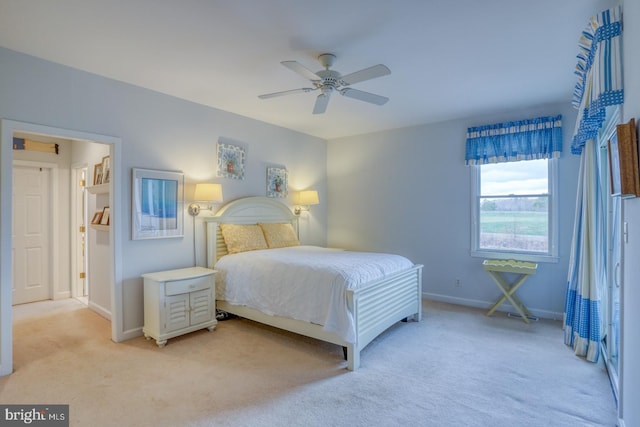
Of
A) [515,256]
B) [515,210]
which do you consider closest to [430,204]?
[515,210]

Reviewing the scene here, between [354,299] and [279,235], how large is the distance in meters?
2.12

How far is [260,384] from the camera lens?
252 centimetres

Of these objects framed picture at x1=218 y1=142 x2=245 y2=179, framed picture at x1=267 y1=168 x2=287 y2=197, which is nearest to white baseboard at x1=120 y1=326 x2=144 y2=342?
framed picture at x1=218 y1=142 x2=245 y2=179

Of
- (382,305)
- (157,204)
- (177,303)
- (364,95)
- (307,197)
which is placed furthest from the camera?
(307,197)

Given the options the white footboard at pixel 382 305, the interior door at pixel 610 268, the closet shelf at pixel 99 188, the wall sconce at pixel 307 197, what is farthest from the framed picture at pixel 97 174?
the interior door at pixel 610 268

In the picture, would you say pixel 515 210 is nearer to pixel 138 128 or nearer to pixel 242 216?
pixel 242 216

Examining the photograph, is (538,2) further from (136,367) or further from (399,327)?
(136,367)

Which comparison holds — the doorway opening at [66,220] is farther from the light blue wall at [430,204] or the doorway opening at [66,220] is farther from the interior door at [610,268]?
the interior door at [610,268]

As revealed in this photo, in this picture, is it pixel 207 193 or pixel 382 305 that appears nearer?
pixel 382 305

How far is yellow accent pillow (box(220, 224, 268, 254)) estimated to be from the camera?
13.6 ft

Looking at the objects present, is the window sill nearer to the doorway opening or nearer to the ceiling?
the ceiling

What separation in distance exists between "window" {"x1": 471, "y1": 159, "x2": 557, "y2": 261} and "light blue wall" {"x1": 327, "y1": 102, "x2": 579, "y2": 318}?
11 cm

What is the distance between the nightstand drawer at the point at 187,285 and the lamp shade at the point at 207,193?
92 cm

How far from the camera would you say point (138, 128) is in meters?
3.53
